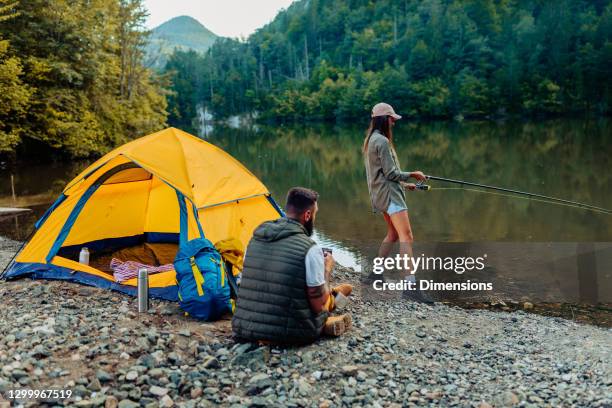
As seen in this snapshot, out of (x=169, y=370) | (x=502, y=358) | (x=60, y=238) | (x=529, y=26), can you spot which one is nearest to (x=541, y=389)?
(x=502, y=358)

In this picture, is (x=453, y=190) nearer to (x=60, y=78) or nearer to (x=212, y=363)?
(x=212, y=363)

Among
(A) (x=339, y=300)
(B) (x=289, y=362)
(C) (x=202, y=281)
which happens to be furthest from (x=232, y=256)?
(B) (x=289, y=362)

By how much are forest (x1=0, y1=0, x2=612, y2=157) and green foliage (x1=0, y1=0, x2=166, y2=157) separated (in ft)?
0.22

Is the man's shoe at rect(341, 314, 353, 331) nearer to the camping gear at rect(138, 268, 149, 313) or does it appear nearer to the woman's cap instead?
the camping gear at rect(138, 268, 149, 313)

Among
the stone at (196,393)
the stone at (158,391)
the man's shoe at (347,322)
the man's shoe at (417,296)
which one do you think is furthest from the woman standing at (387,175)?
the stone at (158,391)

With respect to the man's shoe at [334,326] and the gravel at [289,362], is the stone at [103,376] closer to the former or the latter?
the gravel at [289,362]

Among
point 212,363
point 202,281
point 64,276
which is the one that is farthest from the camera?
point 64,276

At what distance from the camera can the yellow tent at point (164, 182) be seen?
23.3 feet

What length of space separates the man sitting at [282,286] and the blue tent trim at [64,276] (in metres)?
2.07

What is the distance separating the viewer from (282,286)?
4.80 m

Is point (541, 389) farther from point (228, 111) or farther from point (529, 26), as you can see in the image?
point (228, 111)

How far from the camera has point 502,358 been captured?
5223 mm

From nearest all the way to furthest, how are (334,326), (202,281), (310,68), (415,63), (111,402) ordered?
(111,402) → (334,326) → (202,281) → (415,63) → (310,68)

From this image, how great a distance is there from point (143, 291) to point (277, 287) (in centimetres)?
201
